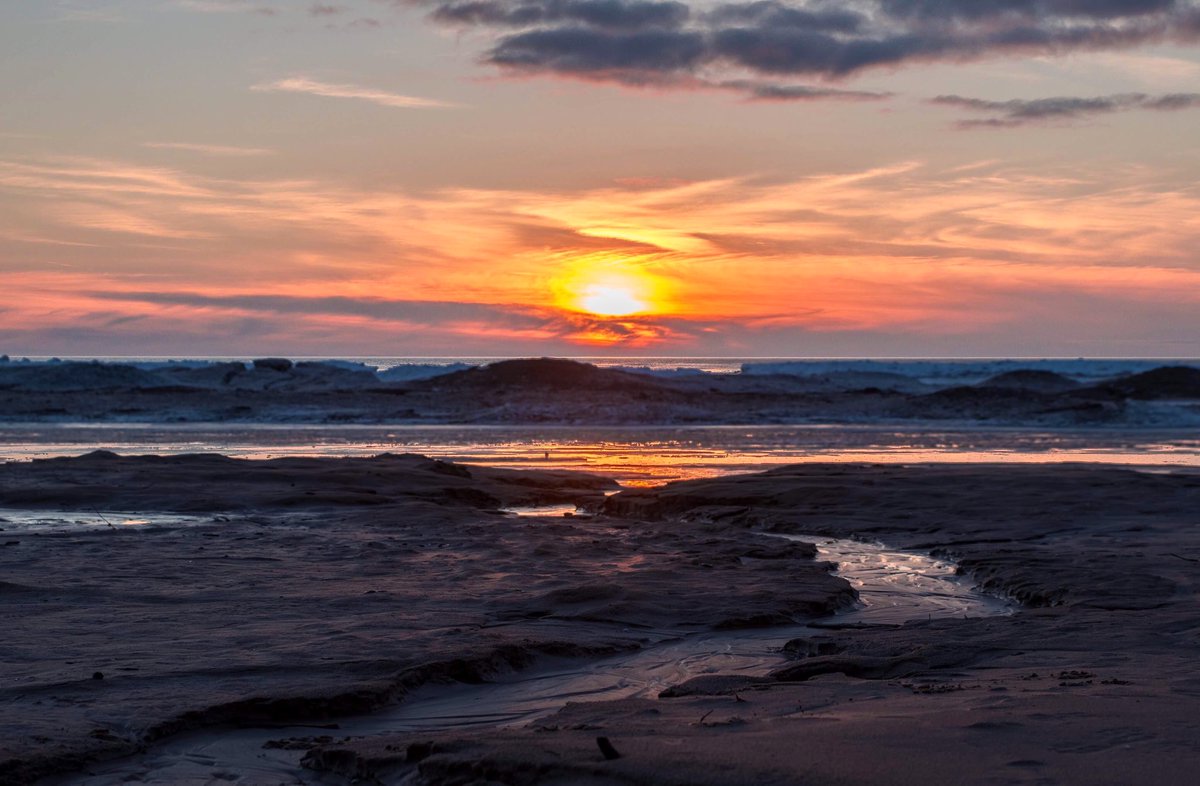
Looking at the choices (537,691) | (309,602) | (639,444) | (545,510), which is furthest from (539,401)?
(537,691)

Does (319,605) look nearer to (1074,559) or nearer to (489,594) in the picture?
(489,594)

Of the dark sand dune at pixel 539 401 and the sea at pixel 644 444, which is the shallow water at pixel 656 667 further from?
the dark sand dune at pixel 539 401

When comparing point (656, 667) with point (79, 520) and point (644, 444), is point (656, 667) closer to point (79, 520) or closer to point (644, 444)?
point (79, 520)

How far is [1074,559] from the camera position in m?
9.09

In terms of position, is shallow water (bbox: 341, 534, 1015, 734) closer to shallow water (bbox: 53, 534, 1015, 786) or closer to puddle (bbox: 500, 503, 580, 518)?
shallow water (bbox: 53, 534, 1015, 786)

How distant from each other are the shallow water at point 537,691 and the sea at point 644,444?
8822 millimetres

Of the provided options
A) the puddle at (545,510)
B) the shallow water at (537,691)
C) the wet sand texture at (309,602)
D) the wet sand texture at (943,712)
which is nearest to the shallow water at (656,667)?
the shallow water at (537,691)

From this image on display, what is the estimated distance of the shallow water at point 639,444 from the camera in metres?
20.5

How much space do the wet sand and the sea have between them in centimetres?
582

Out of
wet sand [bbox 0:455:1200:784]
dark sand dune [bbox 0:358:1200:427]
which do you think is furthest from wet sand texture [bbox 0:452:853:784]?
dark sand dune [bbox 0:358:1200:427]

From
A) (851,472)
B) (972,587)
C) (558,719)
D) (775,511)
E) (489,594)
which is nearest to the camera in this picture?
(558,719)

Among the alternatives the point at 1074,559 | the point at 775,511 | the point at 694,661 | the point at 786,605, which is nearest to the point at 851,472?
the point at 775,511

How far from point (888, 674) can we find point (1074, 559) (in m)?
4.09

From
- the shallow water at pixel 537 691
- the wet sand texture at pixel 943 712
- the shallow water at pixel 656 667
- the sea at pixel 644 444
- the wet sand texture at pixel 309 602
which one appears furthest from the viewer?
the sea at pixel 644 444
